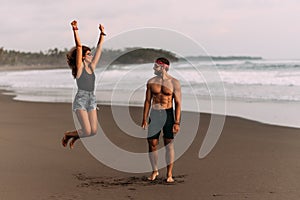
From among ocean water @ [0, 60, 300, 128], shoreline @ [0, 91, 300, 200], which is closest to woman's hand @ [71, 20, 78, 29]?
ocean water @ [0, 60, 300, 128]

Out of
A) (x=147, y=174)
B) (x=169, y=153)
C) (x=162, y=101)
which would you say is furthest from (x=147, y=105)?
(x=147, y=174)

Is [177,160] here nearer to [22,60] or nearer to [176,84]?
[176,84]

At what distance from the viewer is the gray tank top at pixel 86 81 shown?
4301 millimetres

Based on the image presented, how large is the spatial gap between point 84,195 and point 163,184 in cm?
105

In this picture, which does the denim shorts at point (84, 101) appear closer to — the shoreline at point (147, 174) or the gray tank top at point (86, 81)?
the gray tank top at point (86, 81)

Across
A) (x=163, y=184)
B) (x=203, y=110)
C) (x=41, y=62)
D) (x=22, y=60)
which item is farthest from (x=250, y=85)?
(x=22, y=60)

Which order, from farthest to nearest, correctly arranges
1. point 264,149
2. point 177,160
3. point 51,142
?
point 51,142 → point 264,149 → point 177,160

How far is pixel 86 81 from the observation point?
434 centimetres

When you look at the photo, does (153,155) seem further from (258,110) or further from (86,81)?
(258,110)

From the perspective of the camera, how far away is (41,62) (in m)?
66.1

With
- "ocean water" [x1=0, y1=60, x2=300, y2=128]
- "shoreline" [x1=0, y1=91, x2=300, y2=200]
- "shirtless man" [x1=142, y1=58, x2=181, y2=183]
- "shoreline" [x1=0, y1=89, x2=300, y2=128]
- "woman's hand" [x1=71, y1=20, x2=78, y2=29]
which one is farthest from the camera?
"shoreline" [x1=0, y1=89, x2=300, y2=128]

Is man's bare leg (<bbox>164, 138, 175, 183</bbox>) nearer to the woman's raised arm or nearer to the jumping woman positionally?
the jumping woman

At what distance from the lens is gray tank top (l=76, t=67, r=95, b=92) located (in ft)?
14.1

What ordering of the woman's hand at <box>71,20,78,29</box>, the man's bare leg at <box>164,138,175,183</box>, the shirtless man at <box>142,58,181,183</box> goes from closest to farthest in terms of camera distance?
the woman's hand at <box>71,20,78,29</box>, the shirtless man at <box>142,58,181,183</box>, the man's bare leg at <box>164,138,175,183</box>
